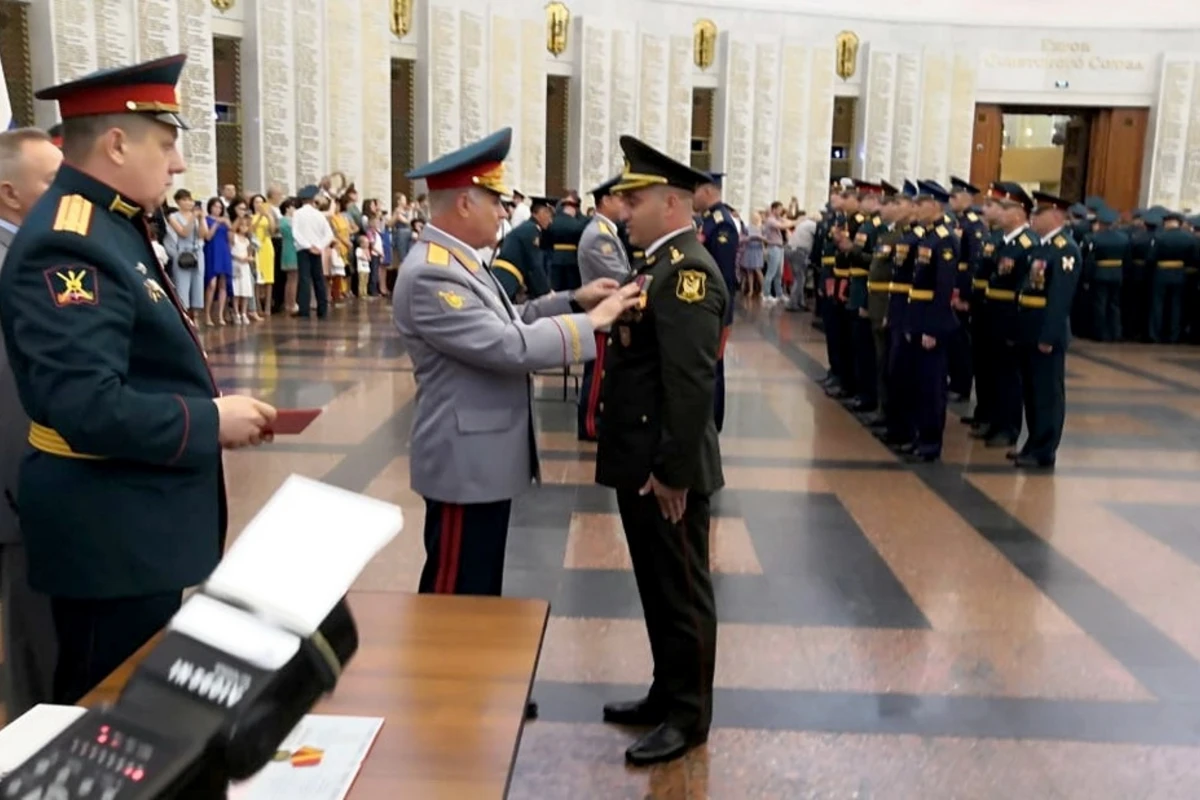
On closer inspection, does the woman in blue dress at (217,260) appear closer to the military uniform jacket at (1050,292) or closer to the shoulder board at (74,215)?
the military uniform jacket at (1050,292)

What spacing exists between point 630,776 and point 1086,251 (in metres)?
12.1

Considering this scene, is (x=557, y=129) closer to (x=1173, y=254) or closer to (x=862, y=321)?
(x=1173, y=254)

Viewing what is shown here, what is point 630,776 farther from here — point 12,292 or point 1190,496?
point 1190,496

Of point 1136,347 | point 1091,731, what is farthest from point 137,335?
point 1136,347

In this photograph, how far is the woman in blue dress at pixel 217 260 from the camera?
1132cm

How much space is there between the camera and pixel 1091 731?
3.12 metres

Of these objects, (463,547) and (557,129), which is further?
(557,129)

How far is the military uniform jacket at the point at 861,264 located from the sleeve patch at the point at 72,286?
21.8ft

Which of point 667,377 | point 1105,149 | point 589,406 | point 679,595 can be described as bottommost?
point 589,406

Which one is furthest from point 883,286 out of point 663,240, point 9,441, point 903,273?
point 9,441

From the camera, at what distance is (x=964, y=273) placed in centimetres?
735

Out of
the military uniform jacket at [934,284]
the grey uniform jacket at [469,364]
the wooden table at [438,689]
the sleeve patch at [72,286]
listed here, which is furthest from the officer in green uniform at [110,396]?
the military uniform jacket at [934,284]

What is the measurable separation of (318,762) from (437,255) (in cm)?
159

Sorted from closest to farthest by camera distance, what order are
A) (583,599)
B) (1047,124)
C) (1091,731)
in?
(1091,731) → (583,599) → (1047,124)
